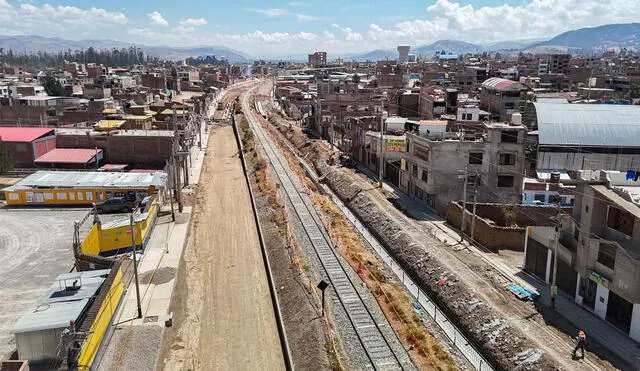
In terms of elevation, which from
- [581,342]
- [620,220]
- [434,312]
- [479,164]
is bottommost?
[434,312]

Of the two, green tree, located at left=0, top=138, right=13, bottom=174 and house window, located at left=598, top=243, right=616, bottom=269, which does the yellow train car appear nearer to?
green tree, located at left=0, top=138, right=13, bottom=174

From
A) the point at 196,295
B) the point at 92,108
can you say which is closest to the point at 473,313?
the point at 196,295

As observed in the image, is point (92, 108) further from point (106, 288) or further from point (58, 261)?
point (106, 288)

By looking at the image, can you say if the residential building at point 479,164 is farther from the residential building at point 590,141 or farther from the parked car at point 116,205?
the parked car at point 116,205

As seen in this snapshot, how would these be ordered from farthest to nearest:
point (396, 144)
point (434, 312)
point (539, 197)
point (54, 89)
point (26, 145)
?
1. point (54, 89)
2. point (26, 145)
3. point (396, 144)
4. point (539, 197)
5. point (434, 312)

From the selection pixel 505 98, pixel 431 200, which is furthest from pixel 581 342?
pixel 505 98

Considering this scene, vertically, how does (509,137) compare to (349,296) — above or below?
above

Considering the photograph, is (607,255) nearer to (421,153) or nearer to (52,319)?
(421,153)
